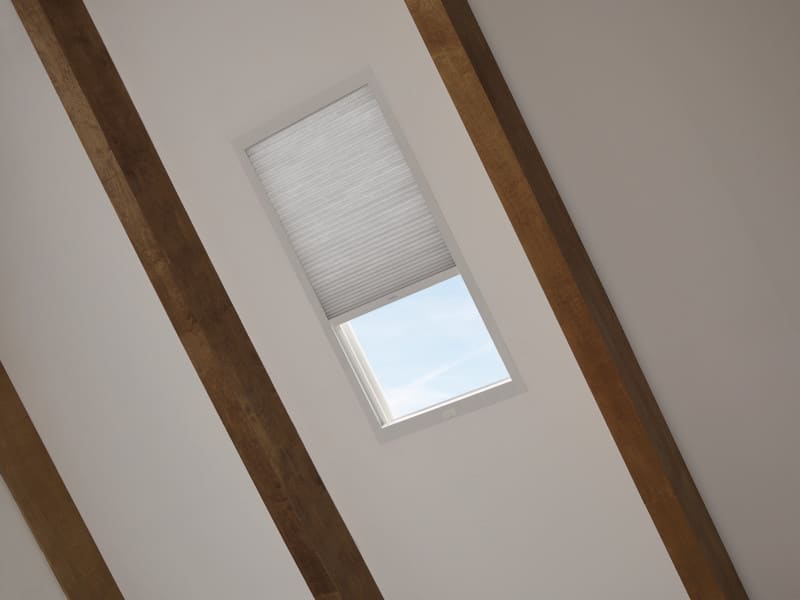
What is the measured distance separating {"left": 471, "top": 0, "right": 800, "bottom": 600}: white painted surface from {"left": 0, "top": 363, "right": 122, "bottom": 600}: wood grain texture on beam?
9.74 feet

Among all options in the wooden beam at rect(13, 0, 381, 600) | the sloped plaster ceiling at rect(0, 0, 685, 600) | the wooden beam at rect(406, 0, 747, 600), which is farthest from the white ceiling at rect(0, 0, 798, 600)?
the wooden beam at rect(406, 0, 747, 600)

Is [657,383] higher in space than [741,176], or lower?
lower

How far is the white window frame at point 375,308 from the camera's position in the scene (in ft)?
12.3

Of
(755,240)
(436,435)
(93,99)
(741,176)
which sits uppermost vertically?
(93,99)

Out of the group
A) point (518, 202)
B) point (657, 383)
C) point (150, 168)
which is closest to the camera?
point (518, 202)

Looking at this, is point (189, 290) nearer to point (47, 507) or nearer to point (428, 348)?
point (428, 348)

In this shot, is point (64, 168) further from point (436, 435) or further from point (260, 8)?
point (436, 435)

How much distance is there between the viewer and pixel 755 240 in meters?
2.36

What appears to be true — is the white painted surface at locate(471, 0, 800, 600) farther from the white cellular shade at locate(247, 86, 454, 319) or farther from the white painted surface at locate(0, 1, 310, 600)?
the white painted surface at locate(0, 1, 310, 600)

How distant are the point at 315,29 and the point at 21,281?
1888 mm

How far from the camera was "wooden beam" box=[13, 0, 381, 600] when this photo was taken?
260 cm

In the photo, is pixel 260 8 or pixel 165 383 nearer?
pixel 260 8

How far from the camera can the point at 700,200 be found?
2414mm

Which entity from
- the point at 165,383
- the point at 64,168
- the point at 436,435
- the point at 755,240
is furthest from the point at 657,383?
the point at 64,168
